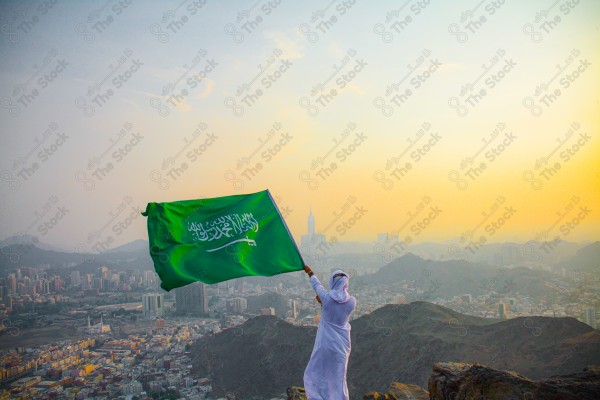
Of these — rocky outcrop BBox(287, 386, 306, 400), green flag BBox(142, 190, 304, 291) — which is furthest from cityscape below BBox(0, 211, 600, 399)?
green flag BBox(142, 190, 304, 291)

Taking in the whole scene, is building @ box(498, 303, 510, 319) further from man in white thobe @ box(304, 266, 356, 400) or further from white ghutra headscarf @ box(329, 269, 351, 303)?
white ghutra headscarf @ box(329, 269, 351, 303)

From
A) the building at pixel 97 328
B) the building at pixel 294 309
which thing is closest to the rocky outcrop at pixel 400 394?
the building at pixel 294 309

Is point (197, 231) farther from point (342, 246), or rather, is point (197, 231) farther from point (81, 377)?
point (342, 246)

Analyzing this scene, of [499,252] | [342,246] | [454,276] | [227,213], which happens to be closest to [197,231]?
[227,213]

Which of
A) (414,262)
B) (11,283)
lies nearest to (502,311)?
(414,262)

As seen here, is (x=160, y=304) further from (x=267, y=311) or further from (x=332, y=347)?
(x=332, y=347)

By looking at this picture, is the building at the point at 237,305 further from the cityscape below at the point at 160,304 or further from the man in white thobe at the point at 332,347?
the man in white thobe at the point at 332,347
